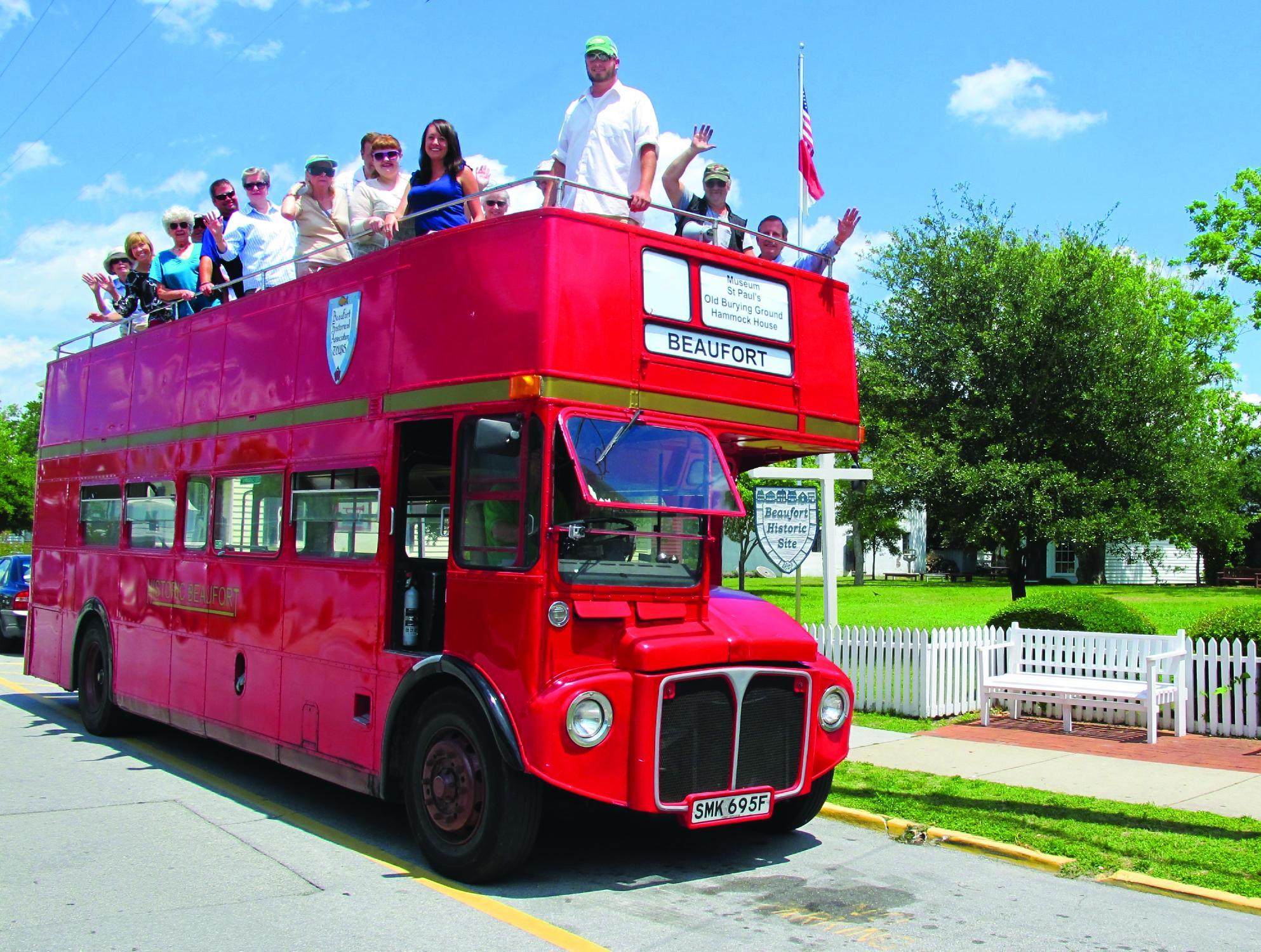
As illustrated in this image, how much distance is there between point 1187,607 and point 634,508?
88.2ft

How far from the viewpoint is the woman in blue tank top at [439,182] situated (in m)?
7.62

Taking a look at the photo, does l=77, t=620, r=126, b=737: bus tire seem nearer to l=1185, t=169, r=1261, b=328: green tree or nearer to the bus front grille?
the bus front grille

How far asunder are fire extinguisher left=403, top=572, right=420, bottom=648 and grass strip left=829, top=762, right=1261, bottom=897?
3.40 metres

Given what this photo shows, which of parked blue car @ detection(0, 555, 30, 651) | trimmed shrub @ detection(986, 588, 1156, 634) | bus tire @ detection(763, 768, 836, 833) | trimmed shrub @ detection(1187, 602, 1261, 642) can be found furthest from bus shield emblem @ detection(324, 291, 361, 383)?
parked blue car @ detection(0, 555, 30, 651)

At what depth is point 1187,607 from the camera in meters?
28.8

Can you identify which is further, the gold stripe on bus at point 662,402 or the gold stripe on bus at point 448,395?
the gold stripe on bus at point 448,395

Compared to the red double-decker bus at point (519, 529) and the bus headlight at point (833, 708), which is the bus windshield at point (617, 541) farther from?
the bus headlight at point (833, 708)

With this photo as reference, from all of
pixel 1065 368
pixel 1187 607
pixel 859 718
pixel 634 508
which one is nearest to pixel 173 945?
pixel 634 508

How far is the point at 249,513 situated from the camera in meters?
8.80

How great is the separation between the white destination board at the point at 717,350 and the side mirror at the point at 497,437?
947 mm

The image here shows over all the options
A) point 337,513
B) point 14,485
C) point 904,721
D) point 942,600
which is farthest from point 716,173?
point 14,485

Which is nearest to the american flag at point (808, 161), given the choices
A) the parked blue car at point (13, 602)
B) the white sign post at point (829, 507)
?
the white sign post at point (829, 507)

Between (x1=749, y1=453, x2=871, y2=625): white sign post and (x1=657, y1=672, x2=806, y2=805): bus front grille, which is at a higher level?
(x1=749, y1=453, x2=871, y2=625): white sign post

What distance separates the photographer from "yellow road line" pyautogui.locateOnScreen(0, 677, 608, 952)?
17.5 feet
